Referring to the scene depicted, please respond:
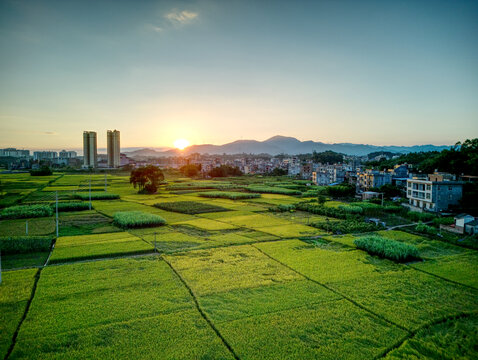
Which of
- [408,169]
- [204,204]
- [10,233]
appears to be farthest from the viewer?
[408,169]

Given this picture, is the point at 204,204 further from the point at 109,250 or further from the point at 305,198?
the point at 109,250

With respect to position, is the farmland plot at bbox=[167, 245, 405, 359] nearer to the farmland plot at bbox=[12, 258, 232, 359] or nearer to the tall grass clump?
the farmland plot at bbox=[12, 258, 232, 359]

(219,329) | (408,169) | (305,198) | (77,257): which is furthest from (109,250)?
(408,169)

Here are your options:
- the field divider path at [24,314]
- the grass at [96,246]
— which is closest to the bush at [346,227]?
the grass at [96,246]

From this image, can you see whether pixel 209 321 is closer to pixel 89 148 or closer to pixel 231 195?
pixel 231 195

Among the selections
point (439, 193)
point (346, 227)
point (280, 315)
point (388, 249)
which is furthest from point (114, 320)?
point (439, 193)

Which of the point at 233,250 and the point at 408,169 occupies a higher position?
the point at 408,169

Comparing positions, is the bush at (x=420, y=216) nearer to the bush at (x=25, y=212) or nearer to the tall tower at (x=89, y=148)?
the bush at (x=25, y=212)

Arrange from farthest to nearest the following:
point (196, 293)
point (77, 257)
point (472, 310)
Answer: point (77, 257) < point (196, 293) < point (472, 310)
